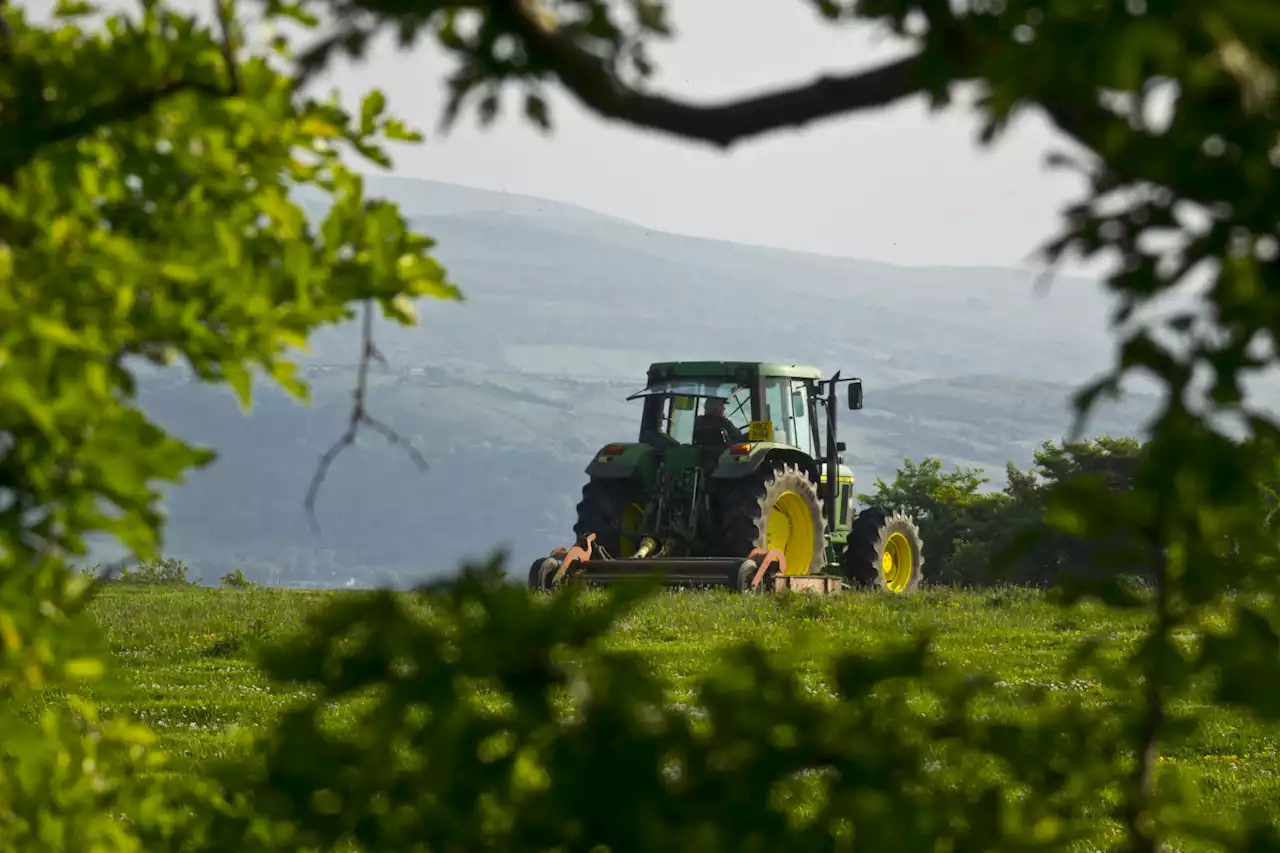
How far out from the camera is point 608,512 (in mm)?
17672

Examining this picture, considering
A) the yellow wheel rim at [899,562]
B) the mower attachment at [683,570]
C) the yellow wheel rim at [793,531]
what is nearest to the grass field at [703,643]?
the mower attachment at [683,570]

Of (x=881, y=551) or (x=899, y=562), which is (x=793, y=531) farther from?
(x=899, y=562)

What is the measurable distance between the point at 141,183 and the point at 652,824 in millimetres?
1285

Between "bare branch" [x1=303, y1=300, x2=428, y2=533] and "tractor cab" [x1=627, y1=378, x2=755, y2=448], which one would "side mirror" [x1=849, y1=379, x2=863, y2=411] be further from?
"bare branch" [x1=303, y1=300, x2=428, y2=533]

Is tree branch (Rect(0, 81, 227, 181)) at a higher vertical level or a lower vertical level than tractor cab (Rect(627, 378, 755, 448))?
lower

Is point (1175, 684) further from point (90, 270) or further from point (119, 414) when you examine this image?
point (90, 270)

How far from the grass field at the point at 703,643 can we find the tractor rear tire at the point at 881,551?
2.75 meters

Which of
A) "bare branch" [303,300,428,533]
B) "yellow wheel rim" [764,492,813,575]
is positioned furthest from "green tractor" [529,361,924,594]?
"bare branch" [303,300,428,533]

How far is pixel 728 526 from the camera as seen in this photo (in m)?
17.2

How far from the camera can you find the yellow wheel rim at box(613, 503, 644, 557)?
17891mm

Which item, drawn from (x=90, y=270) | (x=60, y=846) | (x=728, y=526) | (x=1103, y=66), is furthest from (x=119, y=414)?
(x=728, y=526)

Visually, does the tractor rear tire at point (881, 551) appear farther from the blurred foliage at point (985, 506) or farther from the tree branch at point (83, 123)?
the tree branch at point (83, 123)

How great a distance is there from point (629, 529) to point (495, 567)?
16433 millimetres

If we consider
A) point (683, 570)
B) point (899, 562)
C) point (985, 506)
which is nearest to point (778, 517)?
point (683, 570)
